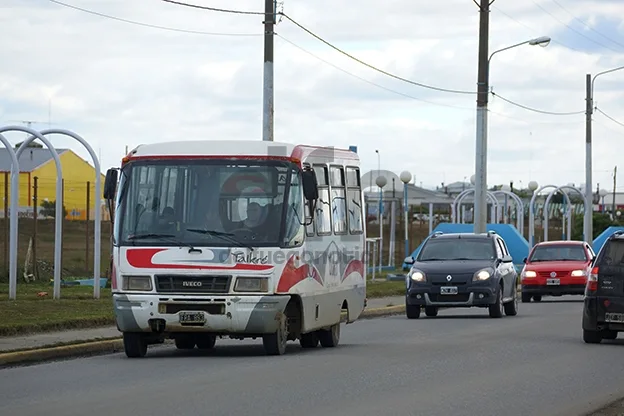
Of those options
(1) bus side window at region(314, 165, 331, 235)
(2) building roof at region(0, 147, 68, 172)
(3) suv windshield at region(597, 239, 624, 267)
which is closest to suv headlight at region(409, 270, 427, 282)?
(3) suv windshield at region(597, 239, 624, 267)

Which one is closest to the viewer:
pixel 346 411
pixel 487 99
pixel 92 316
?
pixel 346 411

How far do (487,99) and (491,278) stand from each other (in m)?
14.2

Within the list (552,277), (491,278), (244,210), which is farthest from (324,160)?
(552,277)

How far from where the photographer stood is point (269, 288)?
17.6 metres

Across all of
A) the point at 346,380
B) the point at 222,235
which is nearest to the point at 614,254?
the point at 222,235

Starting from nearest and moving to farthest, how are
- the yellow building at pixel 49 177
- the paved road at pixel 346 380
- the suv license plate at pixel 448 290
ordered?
1. the paved road at pixel 346 380
2. the suv license plate at pixel 448 290
3. the yellow building at pixel 49 177

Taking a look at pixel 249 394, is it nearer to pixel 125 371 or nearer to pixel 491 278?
pixel 125 371

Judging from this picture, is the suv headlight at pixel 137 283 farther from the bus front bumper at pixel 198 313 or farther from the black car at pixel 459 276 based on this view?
the black car at pixel 459 276

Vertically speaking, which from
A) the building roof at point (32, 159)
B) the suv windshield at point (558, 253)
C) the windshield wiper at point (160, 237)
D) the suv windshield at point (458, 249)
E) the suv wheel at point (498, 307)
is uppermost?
the building roof at point (32, 159)

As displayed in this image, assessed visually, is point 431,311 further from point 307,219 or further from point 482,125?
point 482,125

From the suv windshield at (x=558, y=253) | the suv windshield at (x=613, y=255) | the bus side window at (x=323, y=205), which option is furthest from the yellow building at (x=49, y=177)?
the suv windshield at (x=613, y=255)

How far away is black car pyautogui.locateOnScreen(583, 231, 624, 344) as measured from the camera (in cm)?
2052

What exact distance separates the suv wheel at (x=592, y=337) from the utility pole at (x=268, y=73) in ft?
33.8

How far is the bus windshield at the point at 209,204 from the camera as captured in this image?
17.8m
